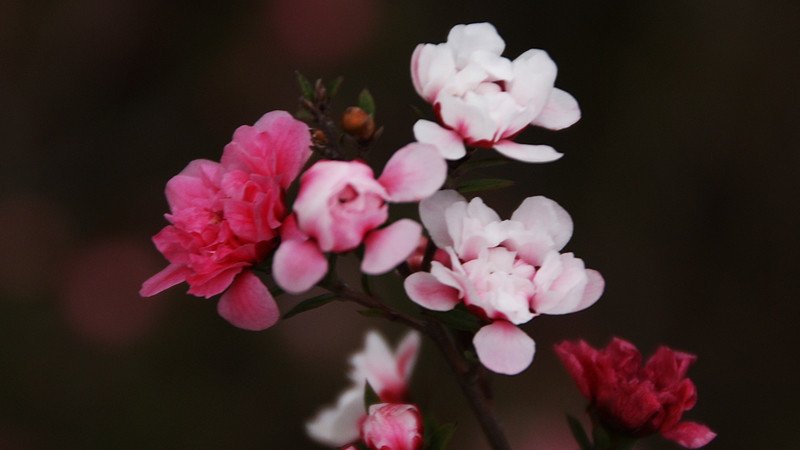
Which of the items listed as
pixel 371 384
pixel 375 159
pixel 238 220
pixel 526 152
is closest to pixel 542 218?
pixel 526 152

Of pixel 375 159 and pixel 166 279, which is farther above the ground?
pixel 166 279

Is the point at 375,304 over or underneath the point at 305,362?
over

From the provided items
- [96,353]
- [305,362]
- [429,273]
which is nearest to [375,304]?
[429,273]

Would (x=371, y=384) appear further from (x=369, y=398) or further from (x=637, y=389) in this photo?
(x=637, y=389)

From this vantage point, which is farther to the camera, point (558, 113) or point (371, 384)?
point (371, 384)

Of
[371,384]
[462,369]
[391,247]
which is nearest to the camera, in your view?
[391,247]

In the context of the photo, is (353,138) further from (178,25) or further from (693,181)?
(178,25)

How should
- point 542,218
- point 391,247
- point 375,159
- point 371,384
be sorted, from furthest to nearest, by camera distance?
point 375,159
point 371,384
point 542,218
point 391,247
